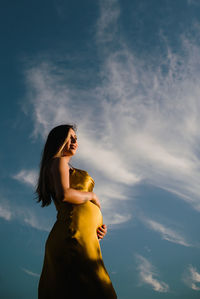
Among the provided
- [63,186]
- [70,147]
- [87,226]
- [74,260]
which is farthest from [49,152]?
[74,260]

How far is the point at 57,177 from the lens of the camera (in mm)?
2740

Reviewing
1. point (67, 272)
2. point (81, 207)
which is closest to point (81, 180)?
point (81, 207)

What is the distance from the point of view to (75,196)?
9.08 feet

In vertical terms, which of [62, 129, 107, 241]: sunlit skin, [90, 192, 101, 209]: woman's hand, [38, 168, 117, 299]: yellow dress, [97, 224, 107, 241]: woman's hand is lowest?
[38, 168, 117, 299]: yellow dress

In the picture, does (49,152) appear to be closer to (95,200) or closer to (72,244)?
(95,200)

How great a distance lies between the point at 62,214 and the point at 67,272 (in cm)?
64

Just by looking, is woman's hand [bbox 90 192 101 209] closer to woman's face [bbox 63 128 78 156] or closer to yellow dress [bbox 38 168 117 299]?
yellow dress [bbox 38 168 117 299]

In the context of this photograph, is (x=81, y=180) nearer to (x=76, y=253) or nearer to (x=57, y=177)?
(x=57, y=177)

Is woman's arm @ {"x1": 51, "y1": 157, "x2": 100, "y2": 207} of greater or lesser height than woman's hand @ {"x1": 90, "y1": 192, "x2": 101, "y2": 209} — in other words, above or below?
below

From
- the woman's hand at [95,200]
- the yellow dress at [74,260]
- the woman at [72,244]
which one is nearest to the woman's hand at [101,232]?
the woman at [72,244]

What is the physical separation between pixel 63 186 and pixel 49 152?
2.66 ft

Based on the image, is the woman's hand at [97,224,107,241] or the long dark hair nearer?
the woman's hand at [97,224,107,241]

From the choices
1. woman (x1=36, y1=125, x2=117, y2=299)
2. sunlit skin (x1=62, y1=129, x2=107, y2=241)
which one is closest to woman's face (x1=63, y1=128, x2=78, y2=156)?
sunlit skin (x1=62, y1=129, x2=107, y2=241)

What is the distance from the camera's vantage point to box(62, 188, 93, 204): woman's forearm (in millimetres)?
2676
